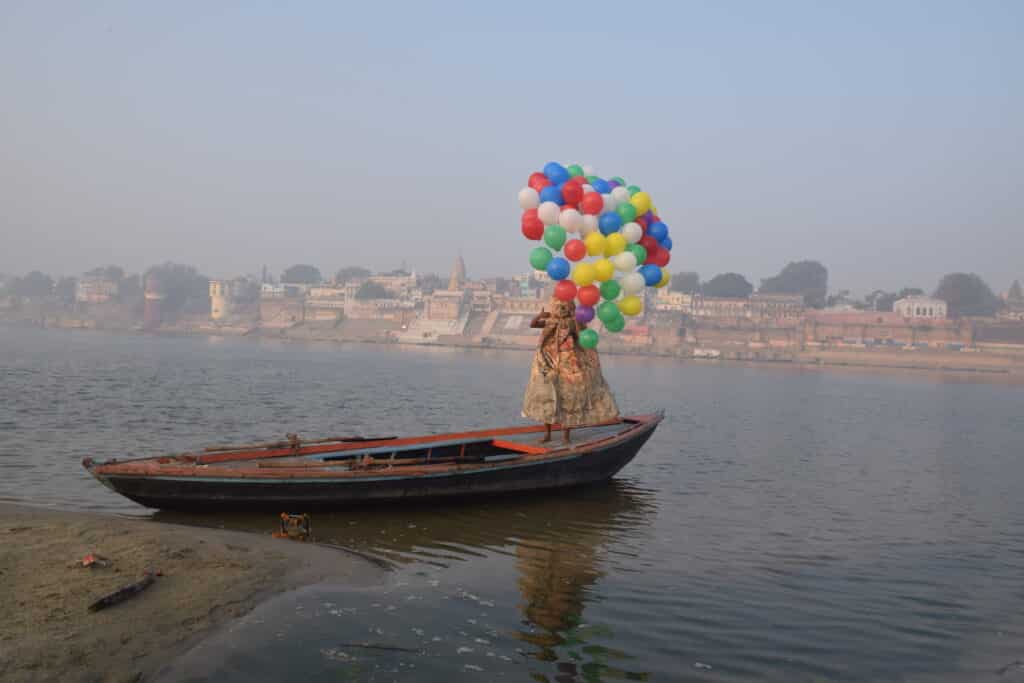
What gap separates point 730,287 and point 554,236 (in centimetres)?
16673

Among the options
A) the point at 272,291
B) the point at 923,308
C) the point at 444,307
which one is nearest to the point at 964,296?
the point at 923,308

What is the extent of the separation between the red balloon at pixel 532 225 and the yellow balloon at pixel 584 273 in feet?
2.56

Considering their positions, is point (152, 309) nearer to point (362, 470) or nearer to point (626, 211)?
point (362, 470)

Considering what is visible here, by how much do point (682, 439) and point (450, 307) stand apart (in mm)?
124934

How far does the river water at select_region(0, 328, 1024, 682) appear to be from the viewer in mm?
7082

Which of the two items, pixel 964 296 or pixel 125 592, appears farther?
pixel 964 296

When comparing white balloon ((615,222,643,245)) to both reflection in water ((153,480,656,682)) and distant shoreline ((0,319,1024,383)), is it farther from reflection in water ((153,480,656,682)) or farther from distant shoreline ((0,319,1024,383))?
distant shoreline ((0,319,1024,383))

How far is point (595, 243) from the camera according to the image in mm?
12469

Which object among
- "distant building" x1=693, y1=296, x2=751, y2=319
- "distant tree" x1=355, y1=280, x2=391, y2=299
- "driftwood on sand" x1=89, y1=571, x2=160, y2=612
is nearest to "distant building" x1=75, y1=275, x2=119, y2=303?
"distant tree" x1=355, y1=280, x2=391, y2=299

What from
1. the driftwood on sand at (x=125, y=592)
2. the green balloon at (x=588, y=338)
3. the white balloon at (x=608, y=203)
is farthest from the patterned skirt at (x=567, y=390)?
the driftwood on sand at (x=125, y=592)

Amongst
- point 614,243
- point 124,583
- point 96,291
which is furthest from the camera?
point 96,291

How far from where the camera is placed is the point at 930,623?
8695 millimetres

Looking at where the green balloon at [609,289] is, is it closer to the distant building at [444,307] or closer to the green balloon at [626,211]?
the green balloon at [626,211]

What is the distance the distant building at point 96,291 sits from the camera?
176 meters
